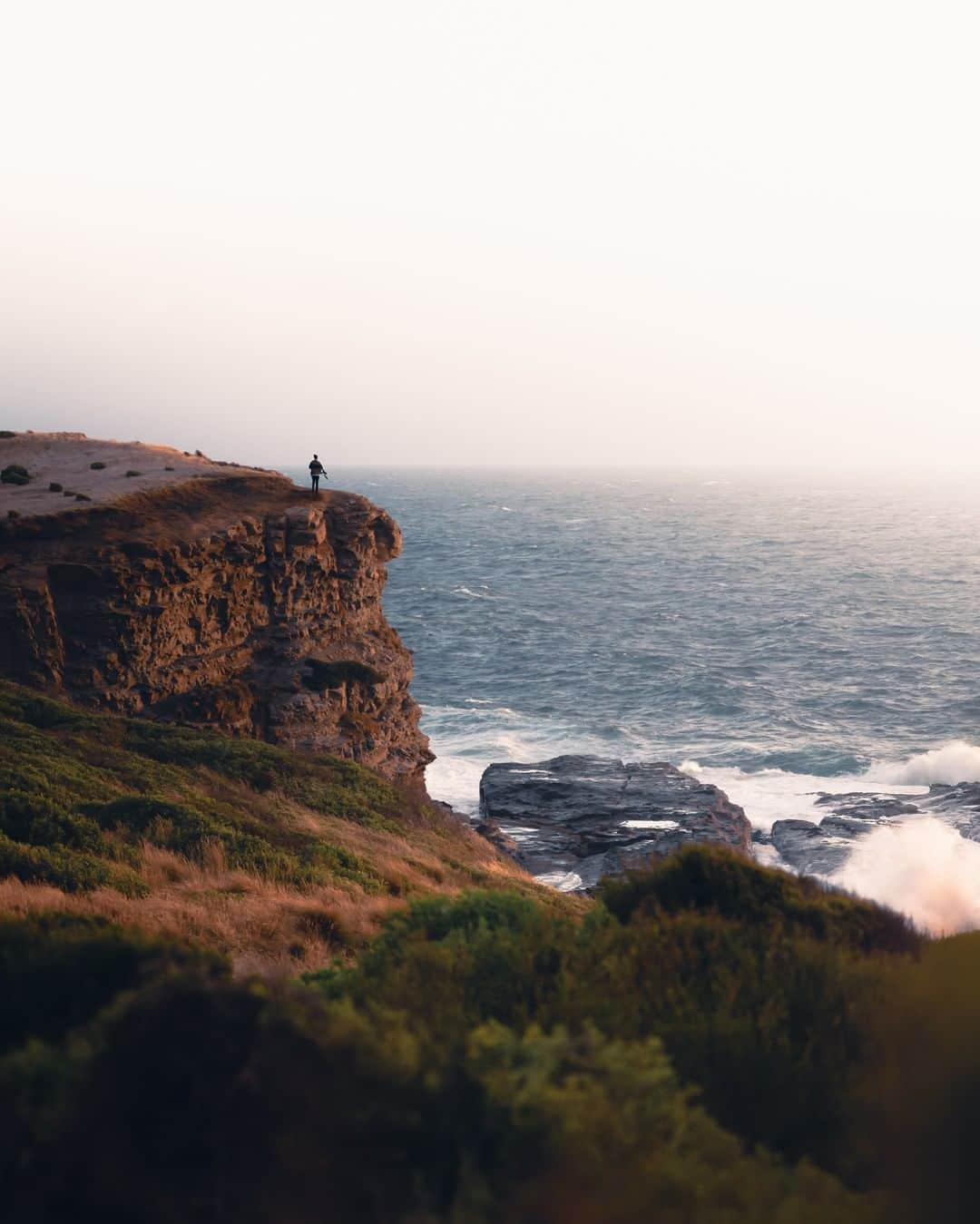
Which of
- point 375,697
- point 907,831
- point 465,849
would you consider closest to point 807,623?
point 907,831

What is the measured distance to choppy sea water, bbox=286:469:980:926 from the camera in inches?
1735

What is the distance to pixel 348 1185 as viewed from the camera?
434 cm

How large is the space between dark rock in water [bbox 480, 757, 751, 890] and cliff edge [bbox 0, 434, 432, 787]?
17.7ft

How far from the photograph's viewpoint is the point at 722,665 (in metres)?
62.5

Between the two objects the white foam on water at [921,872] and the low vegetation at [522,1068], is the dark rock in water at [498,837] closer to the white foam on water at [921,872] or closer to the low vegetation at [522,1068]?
the white foam on water at [921,872]

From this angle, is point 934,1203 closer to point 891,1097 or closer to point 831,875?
point 891,1097

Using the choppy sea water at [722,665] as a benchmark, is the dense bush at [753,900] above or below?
above

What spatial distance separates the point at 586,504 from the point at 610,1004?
18567cm

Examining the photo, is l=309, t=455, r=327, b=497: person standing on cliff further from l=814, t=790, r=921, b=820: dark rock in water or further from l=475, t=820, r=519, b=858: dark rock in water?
l=814, t=790, r=921, b=820: dark rock in water

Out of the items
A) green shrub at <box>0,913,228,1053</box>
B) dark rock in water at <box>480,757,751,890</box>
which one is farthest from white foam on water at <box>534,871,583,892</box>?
green shrub at <box>0,913,228,1053</box>

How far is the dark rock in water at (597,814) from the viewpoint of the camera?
3362cm

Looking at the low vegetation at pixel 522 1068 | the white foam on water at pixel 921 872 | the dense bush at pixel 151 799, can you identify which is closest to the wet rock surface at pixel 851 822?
the white foam on water at pixel 921 872

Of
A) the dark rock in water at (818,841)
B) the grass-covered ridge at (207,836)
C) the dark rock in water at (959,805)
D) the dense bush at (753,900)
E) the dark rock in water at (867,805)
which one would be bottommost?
the dark rock in water at (818,841)

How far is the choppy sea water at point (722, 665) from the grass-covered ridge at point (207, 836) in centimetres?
1717
